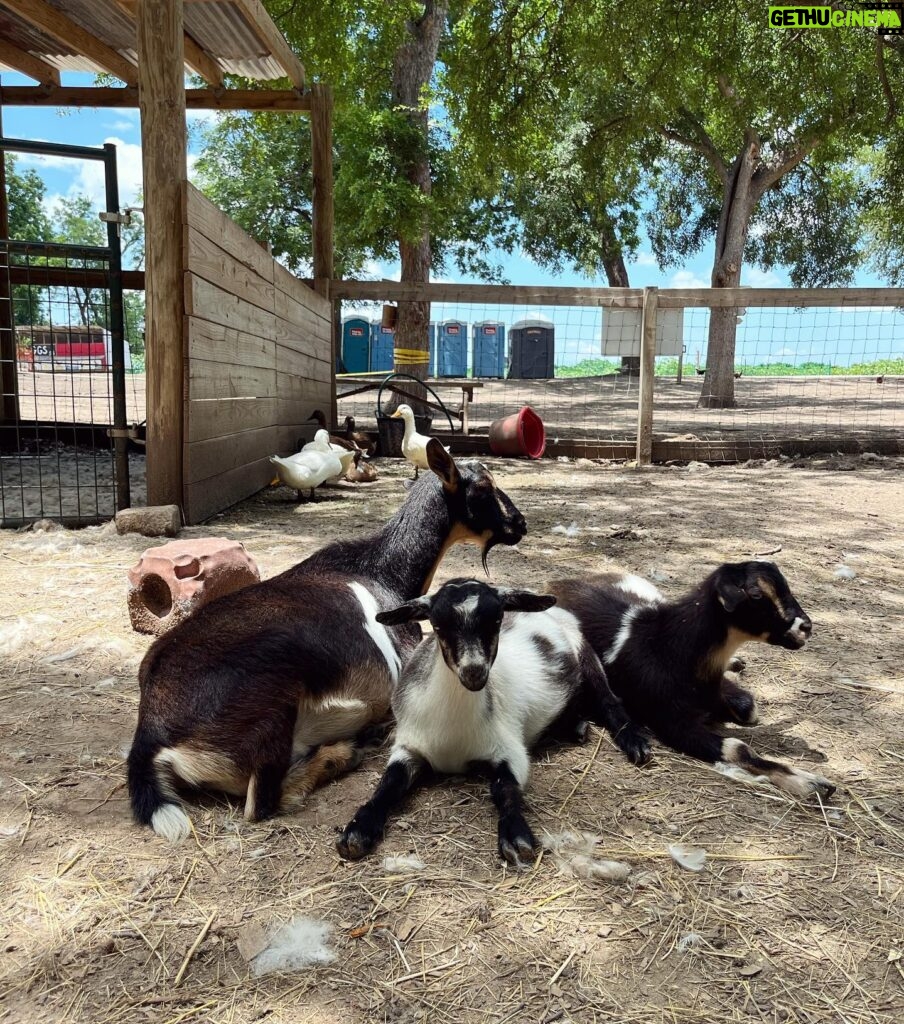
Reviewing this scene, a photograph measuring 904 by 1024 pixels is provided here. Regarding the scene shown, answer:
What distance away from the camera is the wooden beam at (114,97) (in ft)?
29.8

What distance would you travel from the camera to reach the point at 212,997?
1653 millimetres

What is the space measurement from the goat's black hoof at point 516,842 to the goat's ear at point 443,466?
1.50 metres

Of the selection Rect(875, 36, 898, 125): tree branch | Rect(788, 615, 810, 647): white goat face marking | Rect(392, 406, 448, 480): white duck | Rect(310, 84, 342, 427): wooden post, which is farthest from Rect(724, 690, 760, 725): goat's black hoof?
Rect(875, 36, 898, 125): tree branch

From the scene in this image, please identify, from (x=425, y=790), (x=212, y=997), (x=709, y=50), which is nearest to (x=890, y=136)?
(x=709, y=50)

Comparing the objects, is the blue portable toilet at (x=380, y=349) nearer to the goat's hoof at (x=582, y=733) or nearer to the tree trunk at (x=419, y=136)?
the tree trunk at (x=419, y=136)

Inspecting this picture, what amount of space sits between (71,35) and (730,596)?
26.8 ft

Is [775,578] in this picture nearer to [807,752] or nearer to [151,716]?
[807,752]

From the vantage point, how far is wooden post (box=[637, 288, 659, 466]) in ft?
31.2

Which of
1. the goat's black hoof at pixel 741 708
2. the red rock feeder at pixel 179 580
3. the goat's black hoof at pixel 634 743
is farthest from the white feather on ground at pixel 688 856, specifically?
the red rock feeder at pixel 179 580

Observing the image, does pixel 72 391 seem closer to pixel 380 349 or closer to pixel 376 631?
pixel 376 631

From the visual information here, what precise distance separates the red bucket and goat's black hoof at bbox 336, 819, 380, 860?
7.49m

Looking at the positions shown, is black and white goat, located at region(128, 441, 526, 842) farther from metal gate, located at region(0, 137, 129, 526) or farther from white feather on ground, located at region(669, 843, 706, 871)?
metal gate, located at region(0, 137, 129, 526)

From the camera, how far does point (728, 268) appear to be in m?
17.2

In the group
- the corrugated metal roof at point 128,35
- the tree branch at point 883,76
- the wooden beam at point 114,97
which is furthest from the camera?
the tree branch at point 883,76
